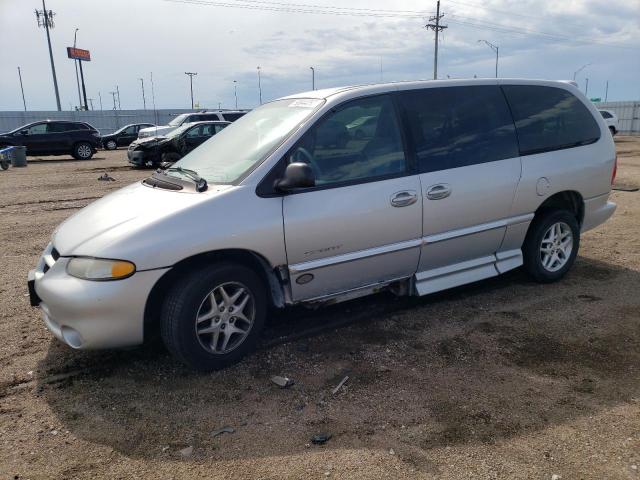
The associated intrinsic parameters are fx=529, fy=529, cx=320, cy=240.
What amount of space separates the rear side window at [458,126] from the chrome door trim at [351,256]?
59cm

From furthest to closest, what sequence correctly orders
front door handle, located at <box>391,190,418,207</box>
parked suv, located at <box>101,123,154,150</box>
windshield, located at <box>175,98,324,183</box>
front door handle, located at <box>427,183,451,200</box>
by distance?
parked suv, located at <box>101,123,154,150</box>, front door handle, located at <box>427,183,451,200</box>, front door handle, located at <box>391,190,418,207</box>, windshield, located at <box>175,98,324,183</box>

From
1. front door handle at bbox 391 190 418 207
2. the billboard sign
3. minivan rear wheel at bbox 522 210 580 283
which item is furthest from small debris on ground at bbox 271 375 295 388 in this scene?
the billboard sign

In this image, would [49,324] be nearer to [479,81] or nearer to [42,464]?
[42,464]

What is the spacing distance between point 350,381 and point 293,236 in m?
1.04

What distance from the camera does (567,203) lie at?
5246mm

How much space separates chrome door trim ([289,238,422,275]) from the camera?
372cm

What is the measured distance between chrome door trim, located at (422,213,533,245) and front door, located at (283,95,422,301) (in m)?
0.16

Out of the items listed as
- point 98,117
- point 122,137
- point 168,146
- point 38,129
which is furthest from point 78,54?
point 168,146

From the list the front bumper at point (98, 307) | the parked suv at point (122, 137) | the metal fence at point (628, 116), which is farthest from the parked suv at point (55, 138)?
the metal fence at point (628, 116)

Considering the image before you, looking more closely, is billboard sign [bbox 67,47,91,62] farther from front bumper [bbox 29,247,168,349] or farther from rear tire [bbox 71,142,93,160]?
front bumper [bbox 29,247,168,349]

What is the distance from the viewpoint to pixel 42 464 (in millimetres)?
2723

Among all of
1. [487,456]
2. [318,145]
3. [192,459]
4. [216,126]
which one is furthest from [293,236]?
[216,126]

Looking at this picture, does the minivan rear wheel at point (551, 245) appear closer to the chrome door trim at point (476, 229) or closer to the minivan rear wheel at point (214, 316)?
the chrome door trim at point (476, 229)

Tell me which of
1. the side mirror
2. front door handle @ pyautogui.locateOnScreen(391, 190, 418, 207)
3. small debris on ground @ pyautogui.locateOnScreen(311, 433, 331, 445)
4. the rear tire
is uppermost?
the side mirror
